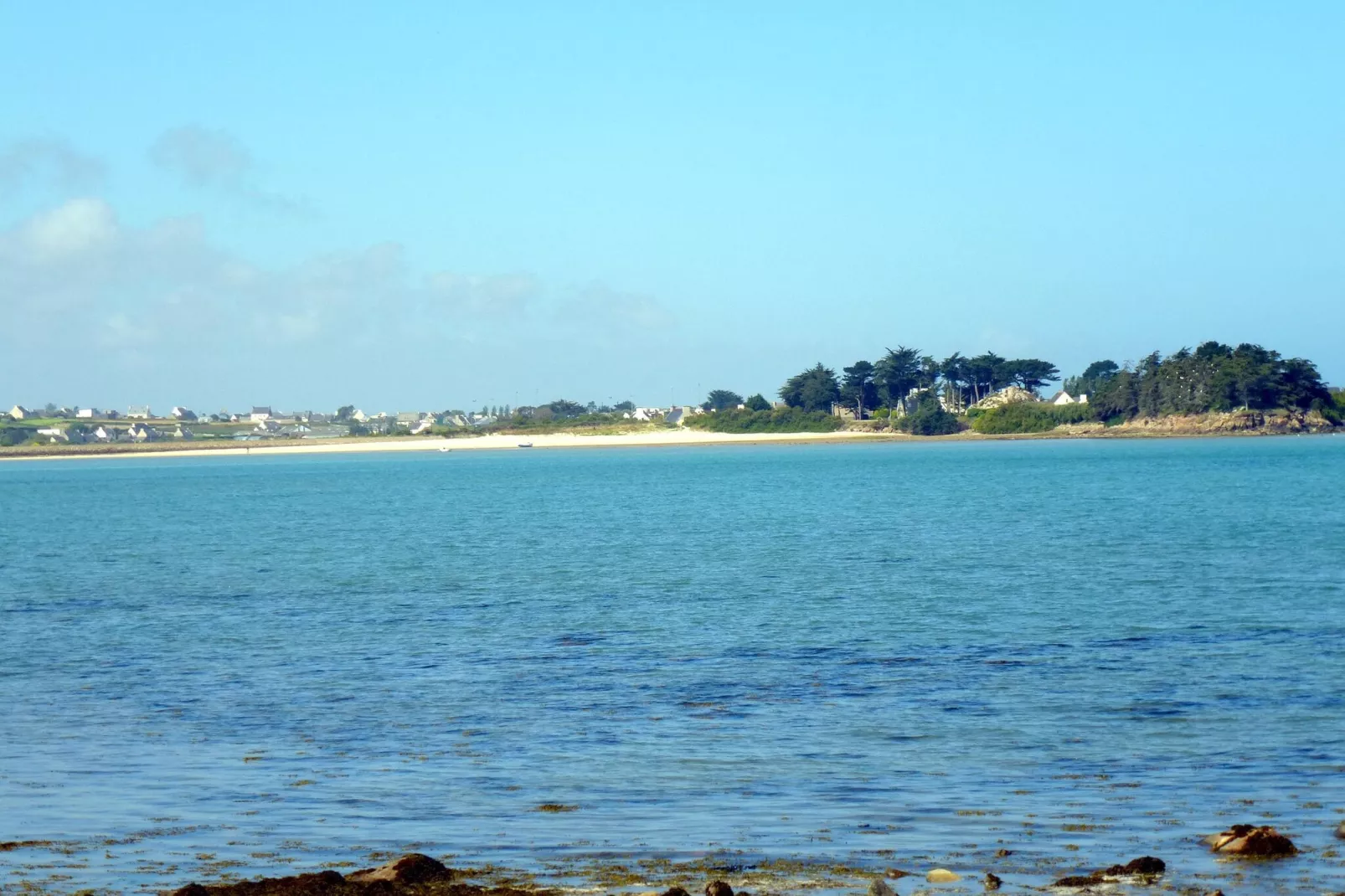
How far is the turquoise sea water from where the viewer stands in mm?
10922

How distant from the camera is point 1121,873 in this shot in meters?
9.31

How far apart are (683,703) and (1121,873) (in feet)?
26.6

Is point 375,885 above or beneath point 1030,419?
beneath

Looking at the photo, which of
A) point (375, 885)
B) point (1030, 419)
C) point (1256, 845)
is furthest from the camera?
point (1030, 419)

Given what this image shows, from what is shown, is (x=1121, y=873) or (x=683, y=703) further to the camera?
(x=683, y=703)

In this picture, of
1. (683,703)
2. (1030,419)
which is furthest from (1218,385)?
(683,703)

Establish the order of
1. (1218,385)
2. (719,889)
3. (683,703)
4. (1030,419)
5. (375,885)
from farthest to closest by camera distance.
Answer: (1030,419) → (1218,385) → (683,703) → (375,885) → (719,889)

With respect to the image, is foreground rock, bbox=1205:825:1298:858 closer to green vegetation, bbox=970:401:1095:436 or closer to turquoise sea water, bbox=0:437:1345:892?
turquoise sea water, bbox=0:437:1345:892

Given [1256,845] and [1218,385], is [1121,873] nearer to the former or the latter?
[1256,845]

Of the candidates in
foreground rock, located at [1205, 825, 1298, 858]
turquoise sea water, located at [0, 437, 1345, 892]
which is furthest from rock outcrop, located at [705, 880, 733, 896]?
foreground rock, located at [1205, 825, 1298, 858]

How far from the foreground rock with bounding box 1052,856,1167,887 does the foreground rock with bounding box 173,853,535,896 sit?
3.36 metres

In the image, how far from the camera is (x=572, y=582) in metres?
32.7

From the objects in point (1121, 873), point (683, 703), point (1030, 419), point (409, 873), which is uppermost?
point (1030, 419)

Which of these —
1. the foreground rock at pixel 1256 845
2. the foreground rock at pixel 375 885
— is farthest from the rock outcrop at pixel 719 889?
the foreground rock at pixel 1256 845
